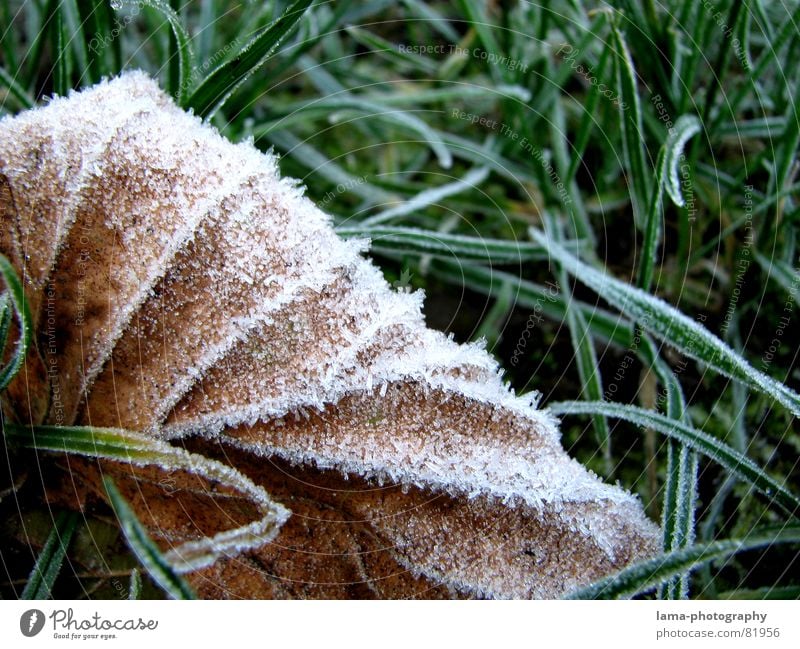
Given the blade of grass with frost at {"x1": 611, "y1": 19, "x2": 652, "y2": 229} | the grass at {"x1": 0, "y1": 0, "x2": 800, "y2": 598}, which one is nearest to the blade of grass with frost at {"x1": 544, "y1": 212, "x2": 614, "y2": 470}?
the grass at {"x1": 0, "y1": 0, "x2": 800, "y2": 598}

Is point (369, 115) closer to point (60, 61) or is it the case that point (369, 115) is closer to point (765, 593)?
point (60, 61)

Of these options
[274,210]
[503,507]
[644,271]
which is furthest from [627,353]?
[274,210]

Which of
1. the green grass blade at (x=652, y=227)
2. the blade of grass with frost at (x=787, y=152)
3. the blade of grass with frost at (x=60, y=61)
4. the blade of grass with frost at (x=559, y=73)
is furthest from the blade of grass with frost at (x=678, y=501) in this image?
the blade of grass with frost at (x=60, y=61)

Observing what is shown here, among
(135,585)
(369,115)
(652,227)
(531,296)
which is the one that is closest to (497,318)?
(531,296)

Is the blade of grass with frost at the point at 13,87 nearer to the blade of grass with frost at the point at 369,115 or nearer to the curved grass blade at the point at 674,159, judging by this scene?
the blade of grass with frost at the point at 369,115

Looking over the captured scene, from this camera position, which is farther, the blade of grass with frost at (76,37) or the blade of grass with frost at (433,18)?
the blade of grass with frost at (433,18)
